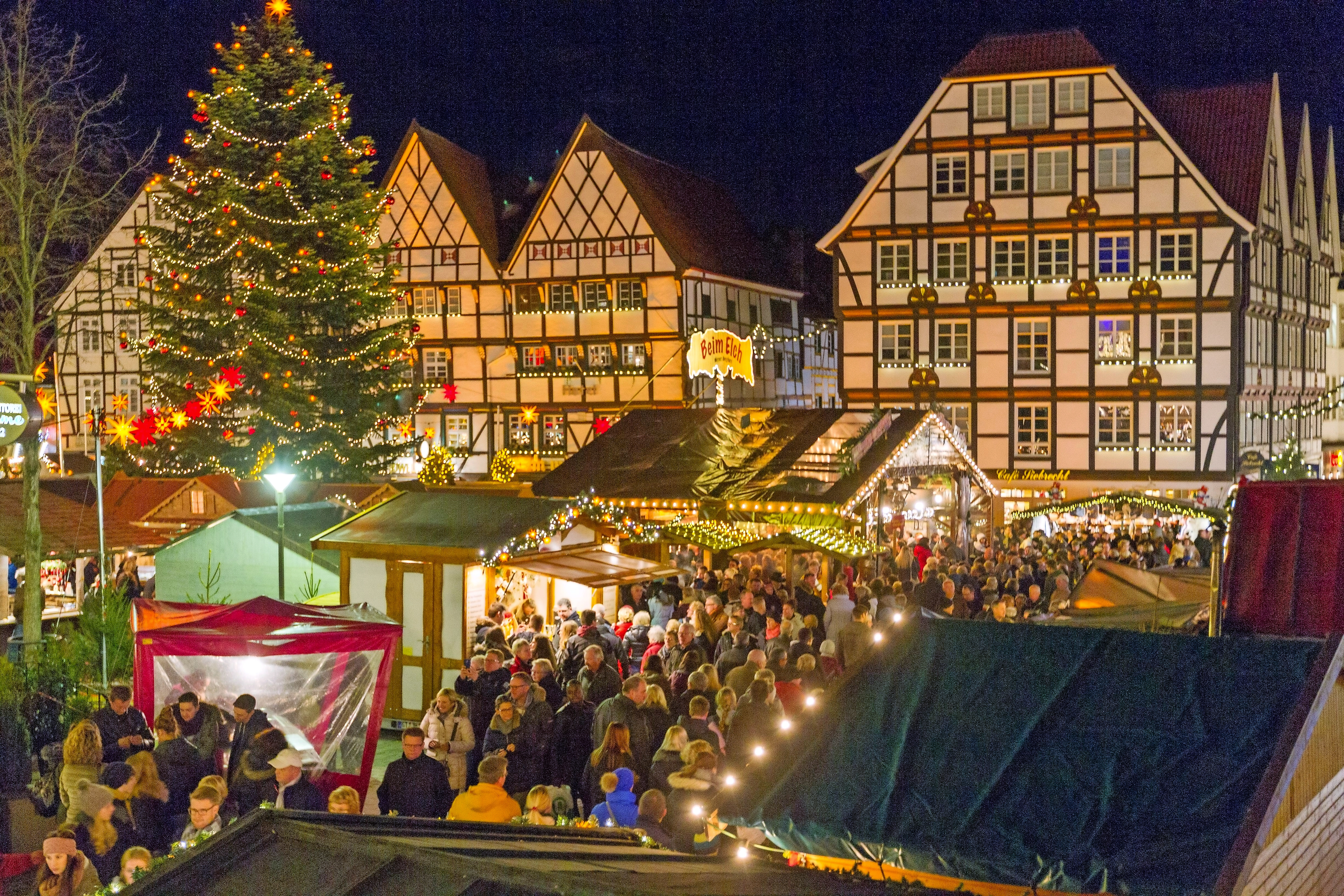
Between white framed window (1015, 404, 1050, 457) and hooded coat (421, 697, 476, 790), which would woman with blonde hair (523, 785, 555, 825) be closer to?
hooded coat (421, 697, 476, 790)

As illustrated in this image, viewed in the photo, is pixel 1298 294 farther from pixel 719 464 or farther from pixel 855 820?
pixel 855 820

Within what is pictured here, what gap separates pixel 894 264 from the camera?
3438 centimetres

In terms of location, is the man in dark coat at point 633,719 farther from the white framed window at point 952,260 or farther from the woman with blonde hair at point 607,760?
the white framed window at point 952,260

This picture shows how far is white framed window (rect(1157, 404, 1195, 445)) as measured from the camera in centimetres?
3238

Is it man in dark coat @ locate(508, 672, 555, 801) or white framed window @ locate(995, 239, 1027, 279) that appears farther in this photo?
white framed window @ locate(995, 239, 1027, 279)

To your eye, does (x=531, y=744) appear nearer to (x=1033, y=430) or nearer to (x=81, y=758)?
(x=81, y=758)

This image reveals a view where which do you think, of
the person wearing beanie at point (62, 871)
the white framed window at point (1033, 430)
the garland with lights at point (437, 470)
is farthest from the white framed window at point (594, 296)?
the person wearing beanie at point (62, 871)

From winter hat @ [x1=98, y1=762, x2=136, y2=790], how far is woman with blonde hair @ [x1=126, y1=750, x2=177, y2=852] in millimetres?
369

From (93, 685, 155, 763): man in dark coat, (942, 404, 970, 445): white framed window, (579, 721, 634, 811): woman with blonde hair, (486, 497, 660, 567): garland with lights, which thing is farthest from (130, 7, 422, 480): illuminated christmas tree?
(579, 721, 634, 811): woman with blonde hair

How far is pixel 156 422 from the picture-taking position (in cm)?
2483

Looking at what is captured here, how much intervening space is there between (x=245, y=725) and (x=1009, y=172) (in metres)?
27.9

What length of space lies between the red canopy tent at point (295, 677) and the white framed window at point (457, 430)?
30848mm

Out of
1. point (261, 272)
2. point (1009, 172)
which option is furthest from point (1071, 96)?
point (261, 272)

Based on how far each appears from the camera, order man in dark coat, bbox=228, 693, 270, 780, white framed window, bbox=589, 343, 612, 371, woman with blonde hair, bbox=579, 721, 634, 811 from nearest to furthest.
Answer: woman with blonde hair, bbox=579, 721, 634, 811, man in dark coat, bbox=228, 693, 270, 780, white framed window, bbox=589, 343, 612, 371
